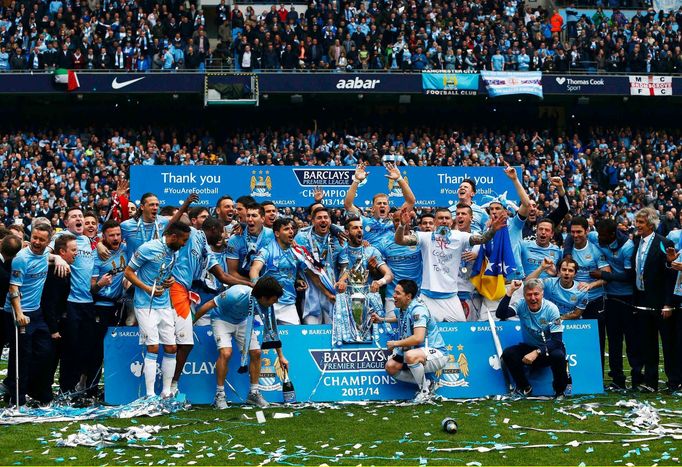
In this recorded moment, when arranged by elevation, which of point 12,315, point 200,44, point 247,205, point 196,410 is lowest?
point 196,410

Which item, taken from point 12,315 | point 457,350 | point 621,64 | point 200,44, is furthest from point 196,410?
point 621,64

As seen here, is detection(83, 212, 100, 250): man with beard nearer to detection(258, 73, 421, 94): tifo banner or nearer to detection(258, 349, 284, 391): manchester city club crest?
detection(258, 349, 284, 391): manchester city club crest

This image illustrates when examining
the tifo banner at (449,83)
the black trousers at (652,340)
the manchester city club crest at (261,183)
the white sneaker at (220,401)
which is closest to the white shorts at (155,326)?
the white sneaker at (220,401)

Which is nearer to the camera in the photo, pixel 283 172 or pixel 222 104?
pixel 283 172

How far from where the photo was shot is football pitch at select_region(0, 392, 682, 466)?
8055 mm

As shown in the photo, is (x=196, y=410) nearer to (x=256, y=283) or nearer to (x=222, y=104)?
(x=256, y=283)

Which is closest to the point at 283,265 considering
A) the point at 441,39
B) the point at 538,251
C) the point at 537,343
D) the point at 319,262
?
the point at 319,262

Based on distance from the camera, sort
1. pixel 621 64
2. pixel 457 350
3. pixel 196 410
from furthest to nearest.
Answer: pixel 621 64
pixel 457 350
pixel 196 410

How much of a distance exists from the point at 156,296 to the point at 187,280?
0.50 metres

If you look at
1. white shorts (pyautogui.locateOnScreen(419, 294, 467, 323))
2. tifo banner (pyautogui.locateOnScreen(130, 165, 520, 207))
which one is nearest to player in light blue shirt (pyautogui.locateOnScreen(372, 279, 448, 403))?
white shorts (pyautogui.locateOnScreen(419, 294, 467, 323))

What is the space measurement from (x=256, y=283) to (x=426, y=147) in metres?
25.2

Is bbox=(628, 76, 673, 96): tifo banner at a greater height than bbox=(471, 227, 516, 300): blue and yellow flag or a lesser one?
greater

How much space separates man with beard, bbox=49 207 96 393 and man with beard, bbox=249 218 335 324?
6.54 ft

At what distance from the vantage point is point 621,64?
128 ft
